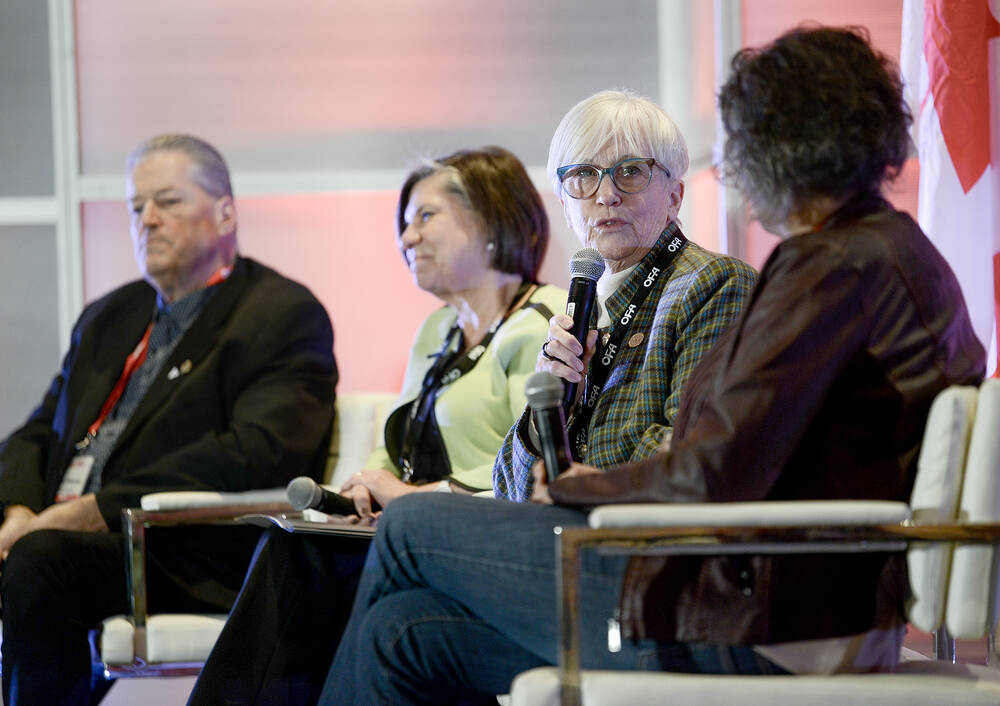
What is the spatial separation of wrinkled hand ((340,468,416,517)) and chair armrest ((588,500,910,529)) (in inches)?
52.1

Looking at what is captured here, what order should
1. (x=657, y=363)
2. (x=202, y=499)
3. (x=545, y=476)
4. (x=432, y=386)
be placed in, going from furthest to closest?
(x=432, y=386) → (x=202, y=499) → (x=657, y=363) → (x=545, y=476)

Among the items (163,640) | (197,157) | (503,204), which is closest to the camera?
(163,640)

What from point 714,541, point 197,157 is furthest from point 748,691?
point 197,157

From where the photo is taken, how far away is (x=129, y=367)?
11.3ft

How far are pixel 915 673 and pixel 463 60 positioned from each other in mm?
3010

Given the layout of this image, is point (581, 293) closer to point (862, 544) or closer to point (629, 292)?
point (629, 292)

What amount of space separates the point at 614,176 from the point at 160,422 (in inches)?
61.1

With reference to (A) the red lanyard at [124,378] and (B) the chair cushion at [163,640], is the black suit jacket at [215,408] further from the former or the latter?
(B) the chair cushion at [163,640]

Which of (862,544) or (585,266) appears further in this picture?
(585,266)

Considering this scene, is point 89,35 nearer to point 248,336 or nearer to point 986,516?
point 248,336

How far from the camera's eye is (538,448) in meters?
2.09

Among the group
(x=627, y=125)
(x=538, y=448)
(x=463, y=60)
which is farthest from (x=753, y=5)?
(x=538, y=448)

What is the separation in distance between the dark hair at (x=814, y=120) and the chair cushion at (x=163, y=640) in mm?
1733

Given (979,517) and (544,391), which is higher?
(544,391)
